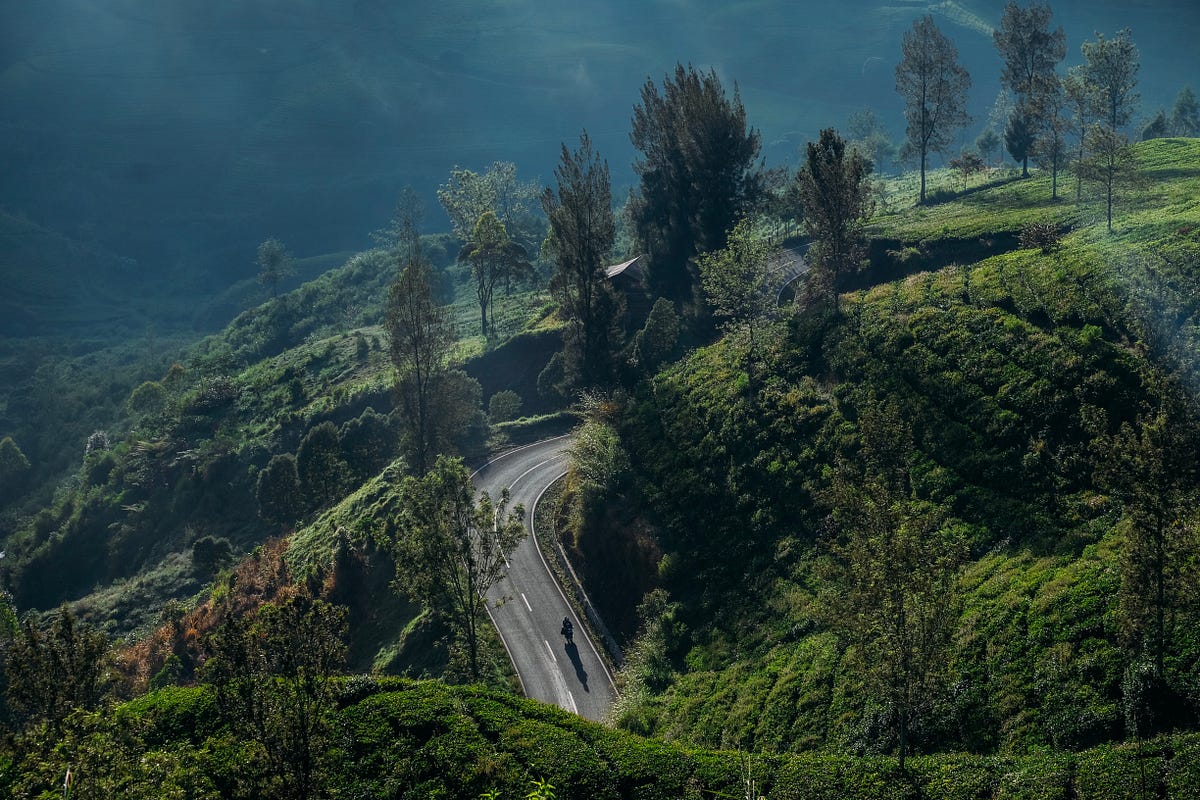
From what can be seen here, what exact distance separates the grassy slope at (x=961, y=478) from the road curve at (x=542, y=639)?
3.21 meters

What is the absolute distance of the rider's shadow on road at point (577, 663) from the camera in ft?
123

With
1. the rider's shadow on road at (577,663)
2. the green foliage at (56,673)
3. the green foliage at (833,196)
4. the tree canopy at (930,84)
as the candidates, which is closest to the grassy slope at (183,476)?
the rider's shadow on road at (577,663)

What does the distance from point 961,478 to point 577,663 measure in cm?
2067

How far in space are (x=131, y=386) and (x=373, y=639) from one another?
10063 centimetres

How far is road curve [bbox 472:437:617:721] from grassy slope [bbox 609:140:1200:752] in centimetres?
321

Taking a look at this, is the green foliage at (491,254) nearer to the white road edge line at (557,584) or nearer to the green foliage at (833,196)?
the white road edge line at (557,584)

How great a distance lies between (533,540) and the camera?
49281mm

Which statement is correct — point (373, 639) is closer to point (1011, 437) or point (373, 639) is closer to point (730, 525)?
point (730, 525)

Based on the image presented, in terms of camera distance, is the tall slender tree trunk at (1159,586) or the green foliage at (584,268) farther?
the green foliage at (584,268)

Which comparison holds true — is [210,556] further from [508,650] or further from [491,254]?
[491,254]

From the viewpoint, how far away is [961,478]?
3294 centimetres

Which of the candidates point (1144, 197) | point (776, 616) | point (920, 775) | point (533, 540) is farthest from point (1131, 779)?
point (1144, 197)

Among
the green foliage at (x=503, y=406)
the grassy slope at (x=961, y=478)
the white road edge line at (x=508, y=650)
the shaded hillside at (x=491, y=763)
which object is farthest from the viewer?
the green foliage at (x=503, y=406)

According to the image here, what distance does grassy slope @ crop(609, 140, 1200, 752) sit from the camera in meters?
23.5
